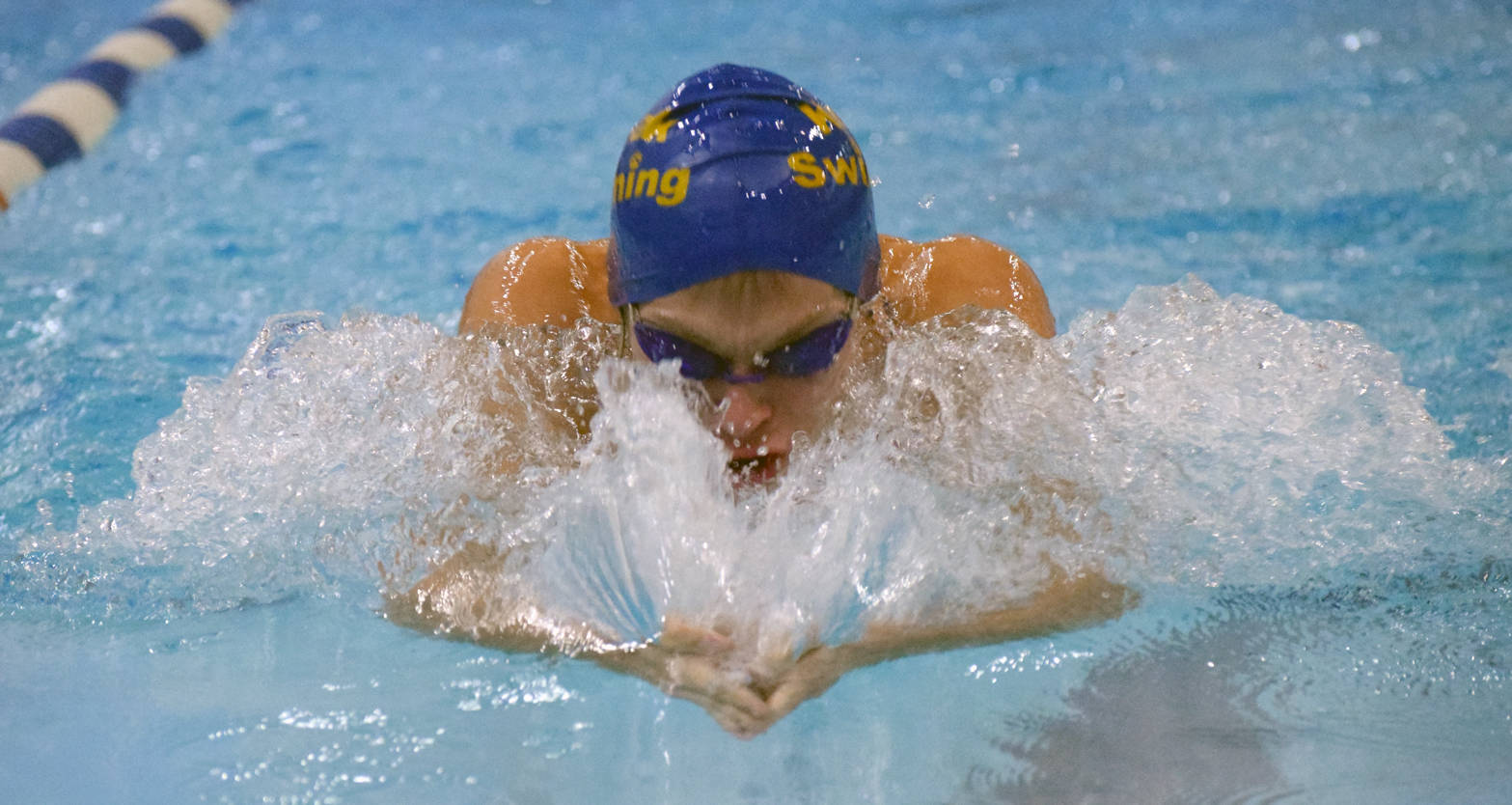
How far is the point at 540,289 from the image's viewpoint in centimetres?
250

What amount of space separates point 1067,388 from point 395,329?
120 cm

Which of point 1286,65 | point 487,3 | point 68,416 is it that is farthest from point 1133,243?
point 487,3

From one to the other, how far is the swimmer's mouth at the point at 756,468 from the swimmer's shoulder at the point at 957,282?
0.45m

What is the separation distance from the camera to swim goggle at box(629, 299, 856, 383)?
2020 mm

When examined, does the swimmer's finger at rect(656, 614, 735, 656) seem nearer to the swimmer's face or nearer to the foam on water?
the foam on water

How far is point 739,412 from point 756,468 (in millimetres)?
104

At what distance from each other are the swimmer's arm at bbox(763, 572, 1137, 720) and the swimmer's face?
0.31 meters

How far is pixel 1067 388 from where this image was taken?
2.37 metres

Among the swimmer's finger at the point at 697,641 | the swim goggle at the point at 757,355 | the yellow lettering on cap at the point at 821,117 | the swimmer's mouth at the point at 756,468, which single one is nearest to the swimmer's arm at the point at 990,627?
the swimmer's finger at the point at 697,641

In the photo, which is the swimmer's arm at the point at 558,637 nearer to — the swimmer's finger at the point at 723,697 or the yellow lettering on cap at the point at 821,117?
the swimmer's finger at the point at 723,697

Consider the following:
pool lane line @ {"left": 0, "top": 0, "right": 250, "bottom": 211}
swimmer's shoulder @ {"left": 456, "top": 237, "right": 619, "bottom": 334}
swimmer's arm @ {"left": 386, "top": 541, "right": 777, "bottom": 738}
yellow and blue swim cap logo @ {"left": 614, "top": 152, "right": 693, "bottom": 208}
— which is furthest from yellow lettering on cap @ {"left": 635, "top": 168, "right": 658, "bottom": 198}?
pool lane line @ {"left": 0, "top": 0, "right": 250, "bottom": 211}

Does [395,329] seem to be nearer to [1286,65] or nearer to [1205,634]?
[1205,634]

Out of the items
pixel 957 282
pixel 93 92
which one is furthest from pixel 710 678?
pixel 93 92

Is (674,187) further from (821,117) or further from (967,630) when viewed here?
(967,630)
